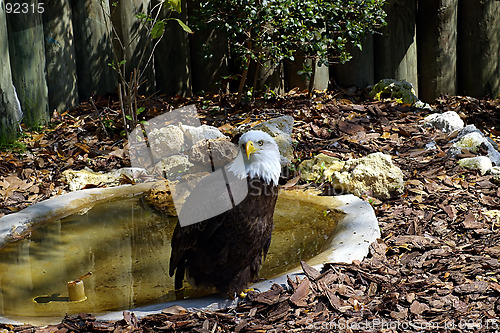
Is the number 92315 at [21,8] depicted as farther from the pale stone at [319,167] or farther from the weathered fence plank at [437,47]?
the weathered fence plank at [437,47]

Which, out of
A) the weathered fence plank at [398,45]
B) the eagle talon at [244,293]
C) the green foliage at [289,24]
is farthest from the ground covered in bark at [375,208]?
the green foliage at [289,24]

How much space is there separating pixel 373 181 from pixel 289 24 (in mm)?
2077

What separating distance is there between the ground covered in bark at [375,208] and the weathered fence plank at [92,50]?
280 mm

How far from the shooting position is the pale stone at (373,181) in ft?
14.3

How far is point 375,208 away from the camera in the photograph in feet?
13.8

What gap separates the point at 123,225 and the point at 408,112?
138 inches

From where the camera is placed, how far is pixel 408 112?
6188 millimetres

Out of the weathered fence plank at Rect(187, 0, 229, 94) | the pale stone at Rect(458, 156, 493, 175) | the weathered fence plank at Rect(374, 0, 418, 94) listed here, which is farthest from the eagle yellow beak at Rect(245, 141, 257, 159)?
the weathered fence plank at Rect(374, 0, 418, 94)

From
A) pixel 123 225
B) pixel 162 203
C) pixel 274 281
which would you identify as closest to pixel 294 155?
pixel 162 203

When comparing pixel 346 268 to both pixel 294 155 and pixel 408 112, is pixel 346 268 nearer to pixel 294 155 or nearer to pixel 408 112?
pixel 294 155

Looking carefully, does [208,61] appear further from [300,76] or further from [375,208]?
[375,208]

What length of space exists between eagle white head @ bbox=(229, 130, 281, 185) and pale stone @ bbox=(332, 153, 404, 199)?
1338 mm

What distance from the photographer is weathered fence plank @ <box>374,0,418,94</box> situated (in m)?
6.67

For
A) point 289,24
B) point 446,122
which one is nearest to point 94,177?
point 289,24
